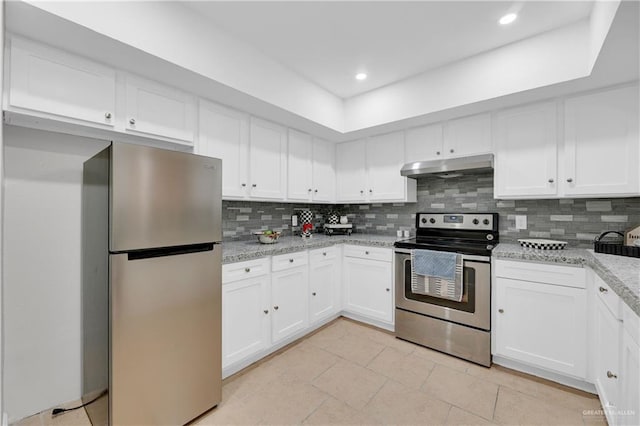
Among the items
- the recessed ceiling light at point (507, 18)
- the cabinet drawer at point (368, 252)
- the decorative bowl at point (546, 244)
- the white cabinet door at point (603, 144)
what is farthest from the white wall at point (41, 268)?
the white cabinet door at point (603, 144)

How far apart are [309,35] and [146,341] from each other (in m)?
2.20

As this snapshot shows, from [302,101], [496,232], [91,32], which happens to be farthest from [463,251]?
[91,32]

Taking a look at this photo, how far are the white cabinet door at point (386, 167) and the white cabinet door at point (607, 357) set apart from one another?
1826 millimetres

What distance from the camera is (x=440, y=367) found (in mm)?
2301

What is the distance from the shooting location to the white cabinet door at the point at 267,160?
8.63 feet

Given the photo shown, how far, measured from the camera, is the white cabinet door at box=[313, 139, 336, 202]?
335 centimetres

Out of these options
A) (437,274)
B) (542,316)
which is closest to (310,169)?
(437,274)

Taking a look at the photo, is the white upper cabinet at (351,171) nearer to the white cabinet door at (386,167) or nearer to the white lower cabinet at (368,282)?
the white cabinet door at (386,167)

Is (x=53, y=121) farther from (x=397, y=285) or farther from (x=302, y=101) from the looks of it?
(x=397, y=285)

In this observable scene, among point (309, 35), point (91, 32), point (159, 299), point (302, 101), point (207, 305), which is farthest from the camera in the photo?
point (302, 101)

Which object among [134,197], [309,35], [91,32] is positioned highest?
[309,35]

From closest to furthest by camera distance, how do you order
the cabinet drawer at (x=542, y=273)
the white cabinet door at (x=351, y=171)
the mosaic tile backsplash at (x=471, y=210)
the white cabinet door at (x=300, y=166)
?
the cabinet drawer at (x=542, y=273) → the mosaic tile backsplash at (x=471, y=210) → the white cabinet door at (x=300, y=166) → the white cabinet door at (x=351, y=171)

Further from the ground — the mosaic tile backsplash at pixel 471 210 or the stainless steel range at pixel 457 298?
the mosaic tile backsplash at pixel 471 210

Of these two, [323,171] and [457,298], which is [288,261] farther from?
[457,298]
